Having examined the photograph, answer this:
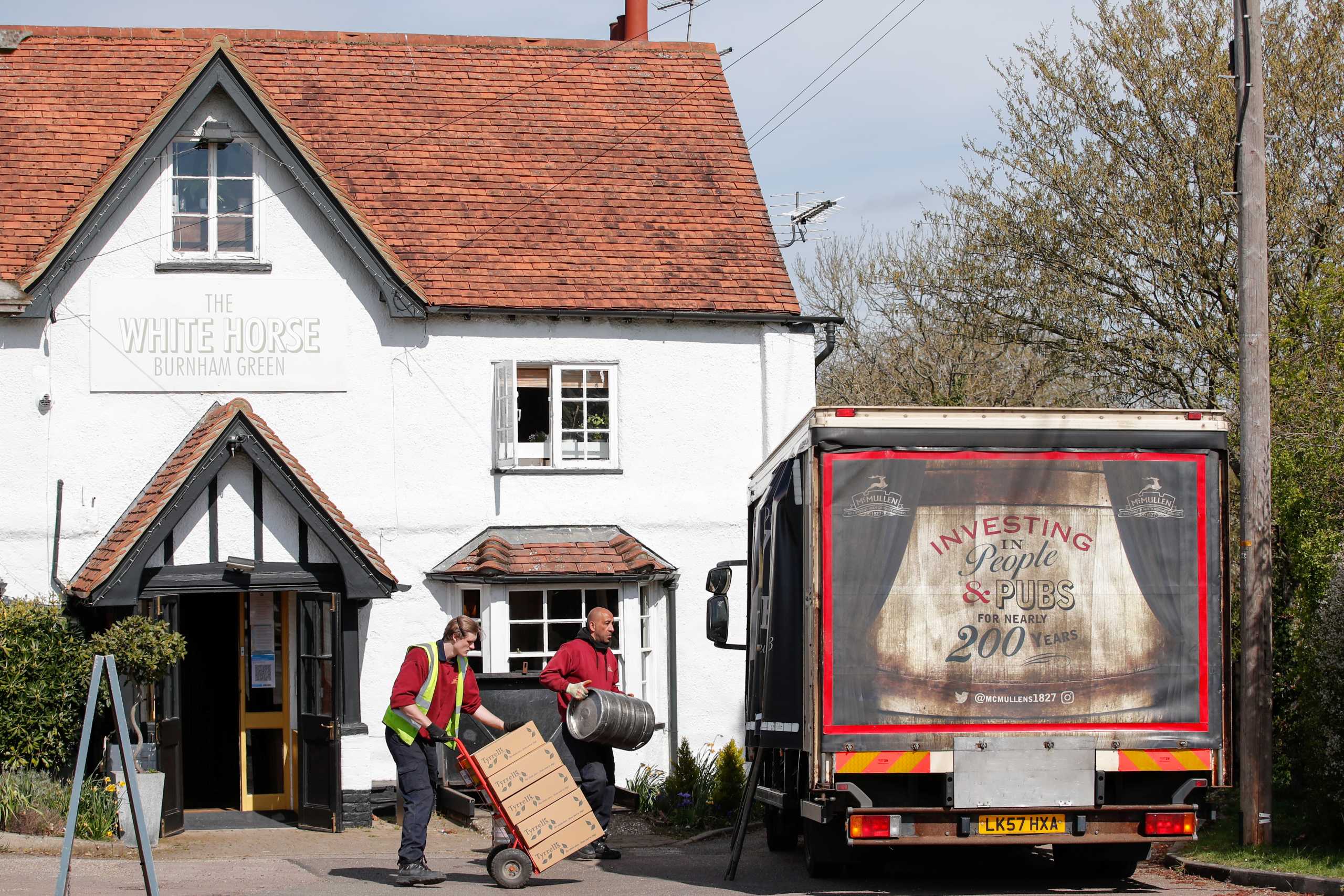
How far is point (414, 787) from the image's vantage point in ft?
35.0

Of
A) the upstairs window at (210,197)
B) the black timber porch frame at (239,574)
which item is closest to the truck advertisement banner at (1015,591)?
the black timber porch frame at (239,574)

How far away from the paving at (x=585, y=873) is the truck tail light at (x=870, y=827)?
964 mm

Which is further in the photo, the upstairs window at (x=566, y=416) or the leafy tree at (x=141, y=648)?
the upstairs window at (x=566, y=416)

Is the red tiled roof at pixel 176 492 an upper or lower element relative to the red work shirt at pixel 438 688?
upper

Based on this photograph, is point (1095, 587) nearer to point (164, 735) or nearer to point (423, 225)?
point (164, 735)

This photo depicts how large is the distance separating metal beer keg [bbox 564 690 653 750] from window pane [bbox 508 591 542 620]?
4878mm

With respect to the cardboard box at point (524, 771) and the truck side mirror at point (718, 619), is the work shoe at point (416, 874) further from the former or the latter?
the truck side mirror at point (718, 619)

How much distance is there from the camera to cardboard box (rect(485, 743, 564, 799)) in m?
10.6

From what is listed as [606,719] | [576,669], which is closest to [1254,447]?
[606,719]

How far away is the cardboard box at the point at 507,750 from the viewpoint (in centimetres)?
1061

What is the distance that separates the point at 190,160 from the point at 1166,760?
11.7m

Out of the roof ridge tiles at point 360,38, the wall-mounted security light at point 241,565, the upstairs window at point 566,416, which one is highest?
the roof ridge tiles at point 360,38

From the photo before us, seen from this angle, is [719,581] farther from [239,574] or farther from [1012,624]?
[239,574]

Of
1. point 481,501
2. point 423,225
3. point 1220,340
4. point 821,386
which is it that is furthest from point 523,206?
point 821,386
